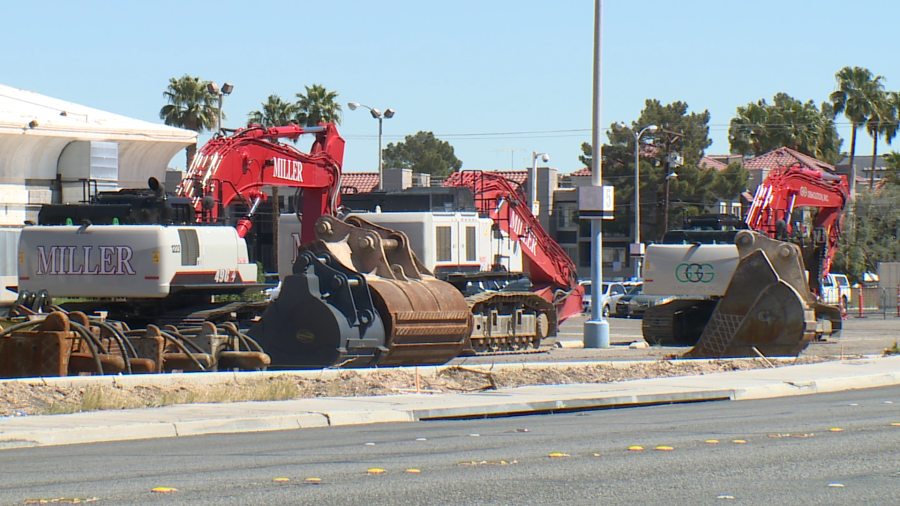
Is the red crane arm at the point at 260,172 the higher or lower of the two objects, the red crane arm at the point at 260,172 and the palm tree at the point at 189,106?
the lower

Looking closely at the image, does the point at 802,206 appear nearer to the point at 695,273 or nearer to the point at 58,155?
the point at 695,273

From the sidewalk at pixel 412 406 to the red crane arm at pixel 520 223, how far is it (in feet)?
30.4

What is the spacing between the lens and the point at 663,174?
68688 millimetres

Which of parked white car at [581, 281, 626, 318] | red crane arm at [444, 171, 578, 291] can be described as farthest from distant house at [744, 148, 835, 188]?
red crane arm at [444, 171, 578, 291]

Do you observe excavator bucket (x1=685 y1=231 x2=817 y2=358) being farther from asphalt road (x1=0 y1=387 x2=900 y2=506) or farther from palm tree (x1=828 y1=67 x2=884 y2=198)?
palm tree (x1=828 y1=67 x2=884 y2=198)

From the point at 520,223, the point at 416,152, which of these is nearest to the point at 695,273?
the point at 520,223

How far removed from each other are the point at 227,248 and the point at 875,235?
56439 mm

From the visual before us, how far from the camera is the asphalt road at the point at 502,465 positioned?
7750 mm

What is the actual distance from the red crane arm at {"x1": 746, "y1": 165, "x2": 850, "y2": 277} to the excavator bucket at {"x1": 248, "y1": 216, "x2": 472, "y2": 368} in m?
13.5

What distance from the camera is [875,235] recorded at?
6800cm

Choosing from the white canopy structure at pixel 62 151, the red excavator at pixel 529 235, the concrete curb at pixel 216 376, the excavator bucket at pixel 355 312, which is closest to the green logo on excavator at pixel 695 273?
the red excavator at pixel 529 235

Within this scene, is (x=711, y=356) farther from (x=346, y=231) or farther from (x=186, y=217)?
(x=186, y=217)

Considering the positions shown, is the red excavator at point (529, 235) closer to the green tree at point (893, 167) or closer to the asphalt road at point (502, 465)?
the asphalt road at point (502, 465)

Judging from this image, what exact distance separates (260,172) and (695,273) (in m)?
10.5
